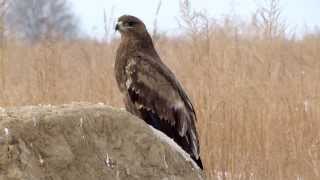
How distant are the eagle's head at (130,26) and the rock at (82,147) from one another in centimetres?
165

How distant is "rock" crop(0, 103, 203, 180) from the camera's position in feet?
11.6

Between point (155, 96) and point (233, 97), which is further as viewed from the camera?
point (233, 97)

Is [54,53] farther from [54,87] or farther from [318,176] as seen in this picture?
[318,176]

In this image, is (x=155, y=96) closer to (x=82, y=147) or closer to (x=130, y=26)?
(x=130, y=26)

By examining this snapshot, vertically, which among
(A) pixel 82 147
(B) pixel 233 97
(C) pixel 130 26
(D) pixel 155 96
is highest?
(C) pixel 130 26

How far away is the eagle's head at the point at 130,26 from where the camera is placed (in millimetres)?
5648

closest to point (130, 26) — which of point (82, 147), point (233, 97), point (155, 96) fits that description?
point (155, 96)

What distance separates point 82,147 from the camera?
3.75m

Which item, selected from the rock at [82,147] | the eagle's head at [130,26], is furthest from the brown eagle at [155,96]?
the rock at [82,147]

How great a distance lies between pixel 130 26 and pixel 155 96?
65 cm

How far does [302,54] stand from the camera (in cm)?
1050

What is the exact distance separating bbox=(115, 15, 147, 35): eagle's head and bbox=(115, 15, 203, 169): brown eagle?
0.25 metres

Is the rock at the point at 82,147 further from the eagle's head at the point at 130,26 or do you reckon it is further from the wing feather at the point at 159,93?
the eagle's head at the point at 130,26

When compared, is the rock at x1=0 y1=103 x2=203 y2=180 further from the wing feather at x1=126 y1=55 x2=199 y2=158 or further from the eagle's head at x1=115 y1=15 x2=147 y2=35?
the eagle's head at x1=115 y1=15 x2=147 y2=35
